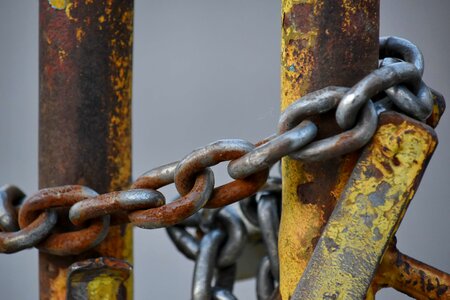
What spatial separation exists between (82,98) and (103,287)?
21 centimetres

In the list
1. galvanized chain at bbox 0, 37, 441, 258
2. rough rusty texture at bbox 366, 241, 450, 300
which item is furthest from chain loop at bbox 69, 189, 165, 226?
rough rusty texture at bbox 366, 241, 450, 300

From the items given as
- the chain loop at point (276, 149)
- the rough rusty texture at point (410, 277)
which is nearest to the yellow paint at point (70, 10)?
the chain loop at point (276, 149)

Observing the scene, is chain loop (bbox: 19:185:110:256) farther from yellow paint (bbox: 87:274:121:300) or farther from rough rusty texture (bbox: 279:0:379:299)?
rough rusty texture (bbox: 279:0:379:299)

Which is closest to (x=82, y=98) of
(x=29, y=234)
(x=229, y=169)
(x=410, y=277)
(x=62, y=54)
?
(x=62, y=54)

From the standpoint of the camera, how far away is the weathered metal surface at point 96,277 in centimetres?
91

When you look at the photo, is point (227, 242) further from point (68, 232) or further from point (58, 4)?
point (58, 4)

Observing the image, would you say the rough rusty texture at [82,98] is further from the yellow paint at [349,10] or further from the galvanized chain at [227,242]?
the yellow paint at [349,10]

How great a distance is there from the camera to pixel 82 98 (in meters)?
0.94

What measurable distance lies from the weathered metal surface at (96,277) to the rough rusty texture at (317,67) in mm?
238

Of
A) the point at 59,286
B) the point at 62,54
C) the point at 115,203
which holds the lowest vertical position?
the point at 59,286

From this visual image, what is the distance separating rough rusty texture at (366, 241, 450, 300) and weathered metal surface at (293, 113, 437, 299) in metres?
0.08

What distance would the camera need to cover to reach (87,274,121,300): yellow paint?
0.92m

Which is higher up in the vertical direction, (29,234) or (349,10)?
(349,10)

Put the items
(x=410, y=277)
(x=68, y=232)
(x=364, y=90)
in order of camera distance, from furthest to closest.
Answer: (x=68, y=232)
(x=410, y=277)
(x=364, y=90)
